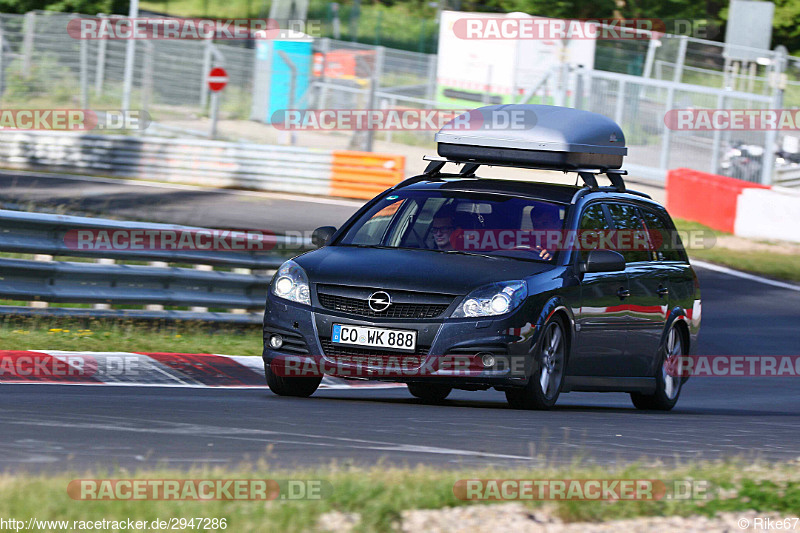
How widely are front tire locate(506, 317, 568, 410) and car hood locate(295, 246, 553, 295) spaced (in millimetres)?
426

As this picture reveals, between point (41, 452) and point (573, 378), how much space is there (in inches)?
176

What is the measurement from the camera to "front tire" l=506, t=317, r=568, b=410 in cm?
872

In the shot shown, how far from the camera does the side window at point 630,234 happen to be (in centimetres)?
1012

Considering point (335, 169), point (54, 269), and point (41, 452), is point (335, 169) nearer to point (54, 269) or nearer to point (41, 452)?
point (54, 269)

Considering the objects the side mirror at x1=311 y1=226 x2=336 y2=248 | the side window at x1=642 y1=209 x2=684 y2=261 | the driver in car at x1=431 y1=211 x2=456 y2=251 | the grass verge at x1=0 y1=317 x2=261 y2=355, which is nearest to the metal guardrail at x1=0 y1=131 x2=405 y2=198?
the grass verge at x1=0 y1=317 x2=261 y2=355

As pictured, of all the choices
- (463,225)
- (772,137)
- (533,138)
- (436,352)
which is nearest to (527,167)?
(533,138)

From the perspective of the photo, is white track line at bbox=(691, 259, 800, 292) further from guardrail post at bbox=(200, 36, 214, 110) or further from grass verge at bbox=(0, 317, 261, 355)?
guardrail post at bbox=(200, 36, 214, 110)

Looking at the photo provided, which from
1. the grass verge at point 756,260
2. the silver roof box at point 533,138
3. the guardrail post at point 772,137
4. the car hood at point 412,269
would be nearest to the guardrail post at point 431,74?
the guardrail post at point 772,137

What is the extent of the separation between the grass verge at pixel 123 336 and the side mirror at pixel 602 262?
3.36 m

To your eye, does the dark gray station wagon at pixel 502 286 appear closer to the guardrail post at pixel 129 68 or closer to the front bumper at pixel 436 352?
the front bumper at pixel 436 352

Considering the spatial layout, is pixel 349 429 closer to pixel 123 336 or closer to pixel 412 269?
pixel 412 269

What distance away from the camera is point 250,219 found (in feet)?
70.2

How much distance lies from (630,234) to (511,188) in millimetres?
1140

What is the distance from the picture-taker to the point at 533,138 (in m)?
9.90
